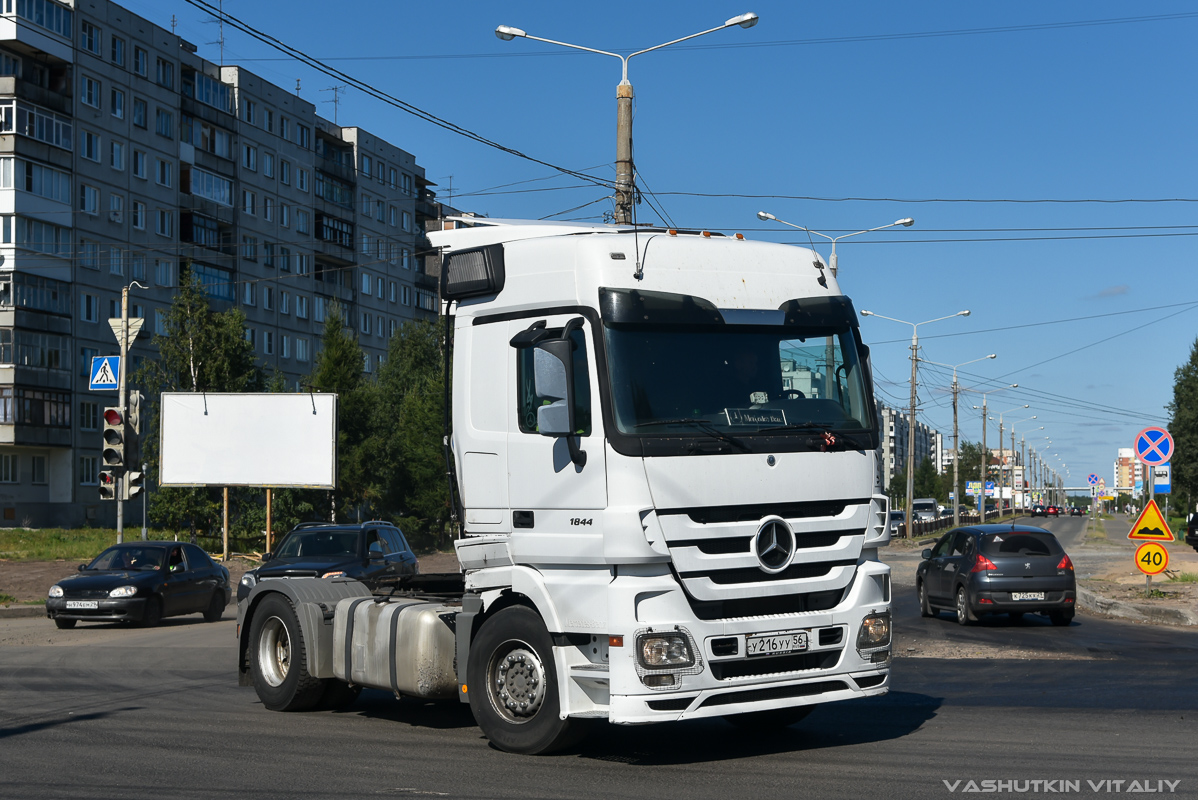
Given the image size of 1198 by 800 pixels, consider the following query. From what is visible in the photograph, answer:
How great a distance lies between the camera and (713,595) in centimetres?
796

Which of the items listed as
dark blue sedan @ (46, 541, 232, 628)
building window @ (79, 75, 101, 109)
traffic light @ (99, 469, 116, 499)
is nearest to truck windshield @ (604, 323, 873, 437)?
dark blue sedan @ (46, 541, 232, 628)

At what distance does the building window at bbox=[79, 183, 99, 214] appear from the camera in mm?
62906

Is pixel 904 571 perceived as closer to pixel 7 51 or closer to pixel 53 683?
pixel 53 683

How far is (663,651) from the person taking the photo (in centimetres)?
777

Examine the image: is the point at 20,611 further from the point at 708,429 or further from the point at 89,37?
the point at 89,37

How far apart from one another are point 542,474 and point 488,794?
6.91ft

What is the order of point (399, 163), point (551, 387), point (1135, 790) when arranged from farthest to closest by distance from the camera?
1. point (399, 163)
2. point (551, 387)
3. point (1135, 790)

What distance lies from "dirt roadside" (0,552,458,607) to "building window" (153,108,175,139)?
1425 inches

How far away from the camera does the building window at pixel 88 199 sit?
62.9 m

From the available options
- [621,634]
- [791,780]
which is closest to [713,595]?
[621,634]

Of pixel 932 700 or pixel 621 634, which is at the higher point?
pixel 621 634

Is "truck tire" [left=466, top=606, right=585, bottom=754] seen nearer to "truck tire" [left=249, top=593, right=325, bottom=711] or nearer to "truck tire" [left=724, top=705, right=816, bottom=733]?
"truck tire" [left=724, top=705, right=816, bottom=733]

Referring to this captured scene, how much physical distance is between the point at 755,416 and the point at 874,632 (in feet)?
5.54

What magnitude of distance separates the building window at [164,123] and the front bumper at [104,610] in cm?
5349
